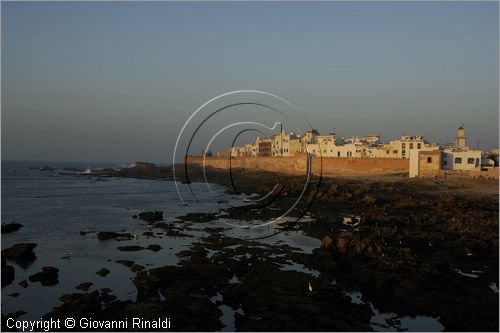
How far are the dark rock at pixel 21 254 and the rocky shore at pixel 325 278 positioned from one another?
6 centimetres

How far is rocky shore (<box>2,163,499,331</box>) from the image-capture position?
491 inches

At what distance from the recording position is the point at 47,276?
1666cm

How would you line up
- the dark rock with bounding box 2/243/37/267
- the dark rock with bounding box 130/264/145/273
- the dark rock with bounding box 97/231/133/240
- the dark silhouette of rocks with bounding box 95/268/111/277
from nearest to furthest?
the dark silhouette of rocks with bounding box 95/268/111/277 → the dark rock with bounding box 130/264/145/273 → the dark rock with bounding box 2/243/37/267 → the dark rock with bounding box 97/231/133/240

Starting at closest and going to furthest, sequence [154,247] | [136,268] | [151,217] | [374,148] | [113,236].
A: 1. [136,268]
2. [154,247]
3. [113,236]
4. [151,217]
5. [374,148]

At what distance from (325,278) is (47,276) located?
10431 millimetres

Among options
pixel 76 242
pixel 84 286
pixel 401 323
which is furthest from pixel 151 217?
pixel 401 323

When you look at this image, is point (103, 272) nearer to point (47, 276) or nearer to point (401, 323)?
point (47, 276)

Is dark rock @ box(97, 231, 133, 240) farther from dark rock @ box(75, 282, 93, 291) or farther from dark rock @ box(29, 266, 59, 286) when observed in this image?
dark rock @ box(75, 282, 93, 291)

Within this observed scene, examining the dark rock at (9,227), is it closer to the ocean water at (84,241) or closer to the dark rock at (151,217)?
the ocean water at (84,241)

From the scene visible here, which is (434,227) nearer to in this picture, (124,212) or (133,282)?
(133,282)

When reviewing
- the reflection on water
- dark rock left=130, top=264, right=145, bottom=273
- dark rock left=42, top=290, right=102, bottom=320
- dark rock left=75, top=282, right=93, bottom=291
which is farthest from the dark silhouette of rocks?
the reflection on water

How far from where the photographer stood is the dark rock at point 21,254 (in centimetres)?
1926

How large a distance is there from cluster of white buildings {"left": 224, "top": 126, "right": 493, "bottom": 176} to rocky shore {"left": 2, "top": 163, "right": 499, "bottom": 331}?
27147 mm

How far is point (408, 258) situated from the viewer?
17484mm
